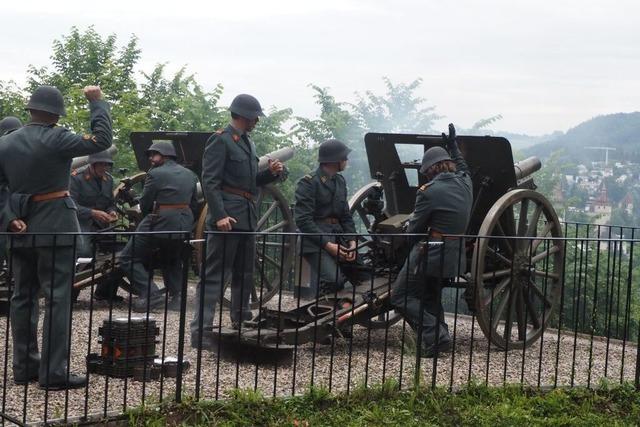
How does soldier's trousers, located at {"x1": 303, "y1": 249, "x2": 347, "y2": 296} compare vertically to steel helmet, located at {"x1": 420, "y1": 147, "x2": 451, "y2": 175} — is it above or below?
below

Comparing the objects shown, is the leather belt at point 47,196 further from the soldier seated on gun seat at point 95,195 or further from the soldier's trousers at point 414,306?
the soldier seated on gun seat at point 95,195

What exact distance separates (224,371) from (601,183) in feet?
57.0

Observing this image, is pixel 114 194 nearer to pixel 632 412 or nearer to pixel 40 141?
pixel 40 141

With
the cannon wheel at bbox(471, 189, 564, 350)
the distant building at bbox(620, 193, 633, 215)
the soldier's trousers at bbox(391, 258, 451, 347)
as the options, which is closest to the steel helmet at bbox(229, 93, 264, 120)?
the soldier's trousers at bbox(391, 258, 451, 347)

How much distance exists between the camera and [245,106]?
784 cm

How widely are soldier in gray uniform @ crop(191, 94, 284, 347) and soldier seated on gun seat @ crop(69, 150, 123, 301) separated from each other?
2.52m

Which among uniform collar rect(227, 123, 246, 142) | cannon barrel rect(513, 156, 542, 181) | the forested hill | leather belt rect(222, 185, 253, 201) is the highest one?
the forested hill

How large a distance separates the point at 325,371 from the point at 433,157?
179 cm

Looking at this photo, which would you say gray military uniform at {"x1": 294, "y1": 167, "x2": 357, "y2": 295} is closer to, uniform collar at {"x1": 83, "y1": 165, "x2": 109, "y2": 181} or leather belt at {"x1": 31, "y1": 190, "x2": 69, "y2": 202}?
leather belt at {"x1": 31, "y1": 190, "x2": 69, "y2": 202}

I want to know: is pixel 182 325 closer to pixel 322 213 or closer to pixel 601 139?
pixel 322 213

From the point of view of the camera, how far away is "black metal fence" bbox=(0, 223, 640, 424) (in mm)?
5945

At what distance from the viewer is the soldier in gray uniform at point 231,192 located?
7.78m

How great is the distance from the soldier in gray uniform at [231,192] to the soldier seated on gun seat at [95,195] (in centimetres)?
252

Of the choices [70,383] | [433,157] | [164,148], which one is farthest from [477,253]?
A: [164,148]
